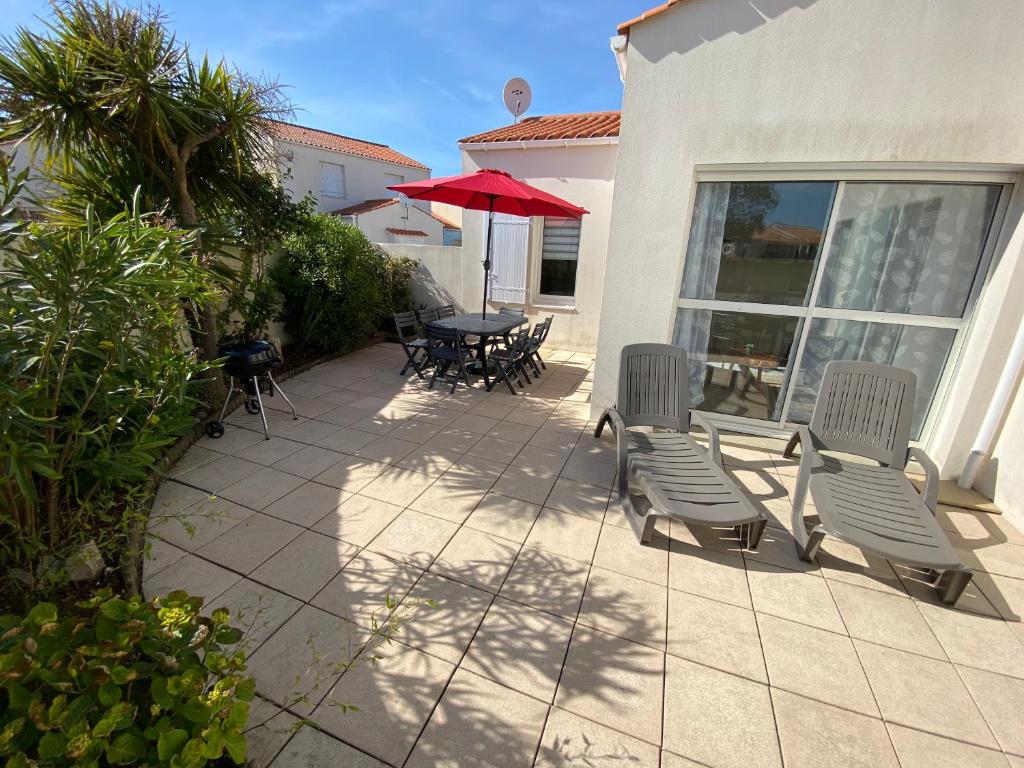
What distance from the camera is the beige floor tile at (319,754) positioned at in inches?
67.2

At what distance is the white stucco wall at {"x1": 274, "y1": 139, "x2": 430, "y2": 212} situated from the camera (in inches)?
739

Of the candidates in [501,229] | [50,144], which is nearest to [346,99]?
[501,229]

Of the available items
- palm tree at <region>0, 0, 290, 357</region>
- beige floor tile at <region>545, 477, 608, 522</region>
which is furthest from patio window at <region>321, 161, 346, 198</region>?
beige floor tile at <region>545, 477, 608, 522</region>

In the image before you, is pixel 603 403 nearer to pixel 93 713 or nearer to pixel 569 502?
pixel 569 502

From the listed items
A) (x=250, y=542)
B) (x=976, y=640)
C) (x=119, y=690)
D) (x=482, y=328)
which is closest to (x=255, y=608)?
(x=250, y=542)

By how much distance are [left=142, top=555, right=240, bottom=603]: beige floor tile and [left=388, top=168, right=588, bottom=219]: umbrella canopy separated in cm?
411

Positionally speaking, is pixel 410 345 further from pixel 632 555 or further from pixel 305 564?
pixel 632 555

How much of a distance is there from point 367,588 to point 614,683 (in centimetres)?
145

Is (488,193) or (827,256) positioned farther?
(488,193)

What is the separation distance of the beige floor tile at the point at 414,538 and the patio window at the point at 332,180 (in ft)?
67.7

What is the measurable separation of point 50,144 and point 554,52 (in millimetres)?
7799

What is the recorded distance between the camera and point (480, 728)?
1.87 meters

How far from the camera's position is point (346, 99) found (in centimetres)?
827

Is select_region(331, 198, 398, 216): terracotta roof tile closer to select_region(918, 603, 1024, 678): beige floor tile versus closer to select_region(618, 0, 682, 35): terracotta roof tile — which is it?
select_region(618, 0, 682, 35): terracotta roof tile
